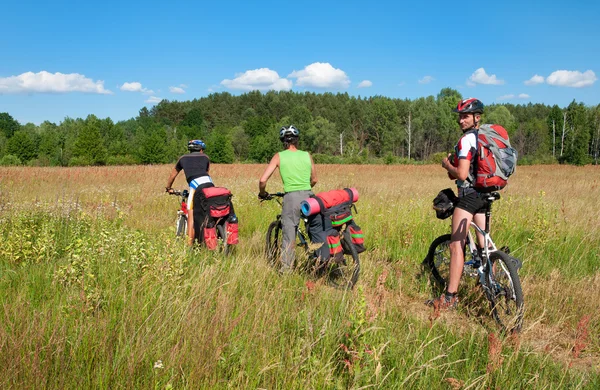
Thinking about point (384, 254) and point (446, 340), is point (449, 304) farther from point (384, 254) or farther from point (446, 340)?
point (384, 254)

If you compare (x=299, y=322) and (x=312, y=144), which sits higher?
(x=312, y=144)

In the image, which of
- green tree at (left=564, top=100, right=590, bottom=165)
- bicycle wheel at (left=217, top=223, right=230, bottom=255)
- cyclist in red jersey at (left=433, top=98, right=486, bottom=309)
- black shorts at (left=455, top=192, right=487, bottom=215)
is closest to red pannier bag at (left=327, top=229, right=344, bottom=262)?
cyclist in red jersey at (left=433, top=98, right=486, bottom=309)

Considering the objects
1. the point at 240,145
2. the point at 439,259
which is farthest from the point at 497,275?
the point at 240,145

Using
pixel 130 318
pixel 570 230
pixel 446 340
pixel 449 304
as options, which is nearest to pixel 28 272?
pixel 130 318

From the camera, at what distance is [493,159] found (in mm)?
4199

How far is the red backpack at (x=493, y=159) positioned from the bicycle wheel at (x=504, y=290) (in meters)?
0.76

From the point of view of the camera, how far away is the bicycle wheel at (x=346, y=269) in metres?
4.87

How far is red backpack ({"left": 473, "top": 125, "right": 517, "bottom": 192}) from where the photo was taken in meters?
4.18

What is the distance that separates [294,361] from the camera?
2.87 meters

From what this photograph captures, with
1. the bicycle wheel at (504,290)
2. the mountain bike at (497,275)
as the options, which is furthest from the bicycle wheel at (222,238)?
the bicycle wheel at (504,290)

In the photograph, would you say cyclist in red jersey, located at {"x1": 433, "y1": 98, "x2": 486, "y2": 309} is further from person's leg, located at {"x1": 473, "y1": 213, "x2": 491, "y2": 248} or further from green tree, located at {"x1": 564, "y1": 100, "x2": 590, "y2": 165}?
green tree, located at {"x1": 564, "y1": 100, "x2": 590, "y2": 165}

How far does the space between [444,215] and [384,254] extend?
6.85 feet

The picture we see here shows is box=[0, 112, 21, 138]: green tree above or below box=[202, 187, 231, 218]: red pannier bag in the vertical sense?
above

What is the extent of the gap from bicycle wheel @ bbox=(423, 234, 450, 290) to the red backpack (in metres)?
1.28
